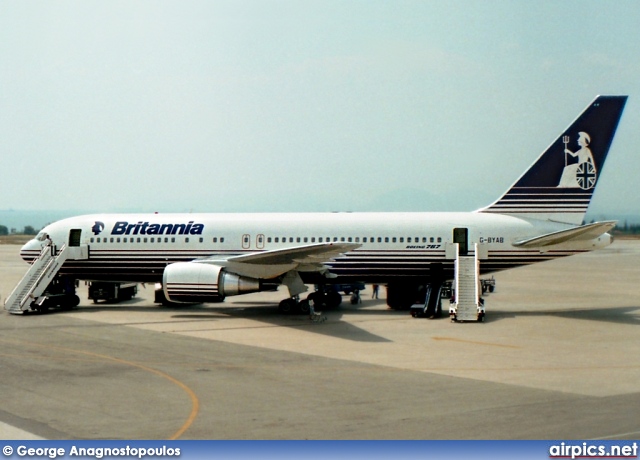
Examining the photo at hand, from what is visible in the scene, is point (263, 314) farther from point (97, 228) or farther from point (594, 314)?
A: point (594, 314)

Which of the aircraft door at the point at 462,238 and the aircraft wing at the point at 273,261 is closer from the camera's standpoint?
the aircraft wing at the point at 273,261

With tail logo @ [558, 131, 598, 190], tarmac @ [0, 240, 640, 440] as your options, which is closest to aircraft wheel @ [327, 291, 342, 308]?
tarmac @ [0, 240, 640, 440]

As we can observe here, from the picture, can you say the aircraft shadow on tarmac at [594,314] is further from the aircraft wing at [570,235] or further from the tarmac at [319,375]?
the aircraft wing at [570,235]

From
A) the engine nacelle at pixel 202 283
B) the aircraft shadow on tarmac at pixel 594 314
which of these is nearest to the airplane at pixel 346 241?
the engine nacelle at pixel 202 283

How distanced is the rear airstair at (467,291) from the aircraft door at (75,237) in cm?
1750

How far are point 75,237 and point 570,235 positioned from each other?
874 inches

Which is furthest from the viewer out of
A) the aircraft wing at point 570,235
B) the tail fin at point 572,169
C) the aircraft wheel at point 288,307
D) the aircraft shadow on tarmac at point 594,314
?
the aircraft wheel at point 288,307

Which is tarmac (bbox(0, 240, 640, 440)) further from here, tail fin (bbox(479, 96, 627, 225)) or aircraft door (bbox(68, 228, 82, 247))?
tail fin (bbox(479, 96, 627, 225))

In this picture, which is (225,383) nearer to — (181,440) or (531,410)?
(181,440)

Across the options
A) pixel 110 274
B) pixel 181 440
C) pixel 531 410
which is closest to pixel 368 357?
pixel 531 410

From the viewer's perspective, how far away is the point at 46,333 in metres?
27.9

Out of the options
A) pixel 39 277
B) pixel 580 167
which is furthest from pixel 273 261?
pixel 580 167

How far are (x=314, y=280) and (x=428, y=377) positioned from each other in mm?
15874

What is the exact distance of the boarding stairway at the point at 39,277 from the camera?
3403cm
